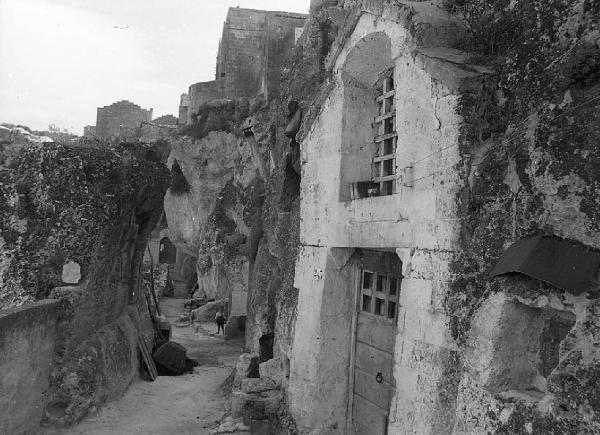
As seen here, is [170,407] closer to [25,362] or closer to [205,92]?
[25,362]

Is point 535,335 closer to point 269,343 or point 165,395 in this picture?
point 269,343

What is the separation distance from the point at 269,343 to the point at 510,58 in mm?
6520

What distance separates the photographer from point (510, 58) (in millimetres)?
4160

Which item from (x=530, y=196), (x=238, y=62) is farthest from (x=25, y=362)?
(x=238, y=62)

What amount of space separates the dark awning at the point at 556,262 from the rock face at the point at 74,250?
709 centimetres

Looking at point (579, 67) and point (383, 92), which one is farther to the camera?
point (383, 92)

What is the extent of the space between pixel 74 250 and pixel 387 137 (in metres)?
5.71

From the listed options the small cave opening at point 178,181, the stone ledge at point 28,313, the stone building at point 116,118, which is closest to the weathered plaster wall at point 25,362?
the stone ledge at point 28,313

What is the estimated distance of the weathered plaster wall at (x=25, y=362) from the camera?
6.27 metres

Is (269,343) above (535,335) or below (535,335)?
below

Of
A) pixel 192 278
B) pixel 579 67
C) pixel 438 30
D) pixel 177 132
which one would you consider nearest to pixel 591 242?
pixel 579 67

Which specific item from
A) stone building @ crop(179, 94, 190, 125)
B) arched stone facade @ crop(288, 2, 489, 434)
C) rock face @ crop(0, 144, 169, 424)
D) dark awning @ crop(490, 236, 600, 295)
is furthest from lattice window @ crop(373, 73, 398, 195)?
stone building @ crop(179, 94, 190, 125)

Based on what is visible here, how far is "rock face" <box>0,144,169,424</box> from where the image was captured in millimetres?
8297

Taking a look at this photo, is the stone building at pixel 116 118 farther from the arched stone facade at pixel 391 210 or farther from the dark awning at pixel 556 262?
the dark awning at pixel 556 262
